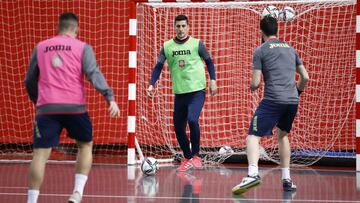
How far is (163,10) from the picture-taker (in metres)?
12.3

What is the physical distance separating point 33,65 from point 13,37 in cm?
761

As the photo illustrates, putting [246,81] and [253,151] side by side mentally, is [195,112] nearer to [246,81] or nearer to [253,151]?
[253,151]

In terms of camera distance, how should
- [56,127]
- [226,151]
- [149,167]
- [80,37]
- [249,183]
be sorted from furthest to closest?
[80,37], [226,151], [149,167], [249,183], [56,127]

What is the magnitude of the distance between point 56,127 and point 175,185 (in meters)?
2.52

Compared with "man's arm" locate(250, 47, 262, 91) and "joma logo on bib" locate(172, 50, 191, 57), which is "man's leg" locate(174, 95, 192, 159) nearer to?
"joma logo on bib" locate(172, 50, 191, 57)

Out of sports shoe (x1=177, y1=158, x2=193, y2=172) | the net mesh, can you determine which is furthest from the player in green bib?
the net mesh

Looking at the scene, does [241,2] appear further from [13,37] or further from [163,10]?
[13,37]

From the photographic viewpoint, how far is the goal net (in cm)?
1152

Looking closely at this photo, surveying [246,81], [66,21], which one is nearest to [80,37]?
[246,81]

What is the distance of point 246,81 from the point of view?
11938mm

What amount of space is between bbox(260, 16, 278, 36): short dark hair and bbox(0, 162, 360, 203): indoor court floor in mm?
1591

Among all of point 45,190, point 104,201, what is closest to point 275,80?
point 104,201

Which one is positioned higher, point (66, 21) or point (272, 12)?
point (272, 12)

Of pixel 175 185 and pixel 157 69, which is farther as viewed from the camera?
pixel 157 69
